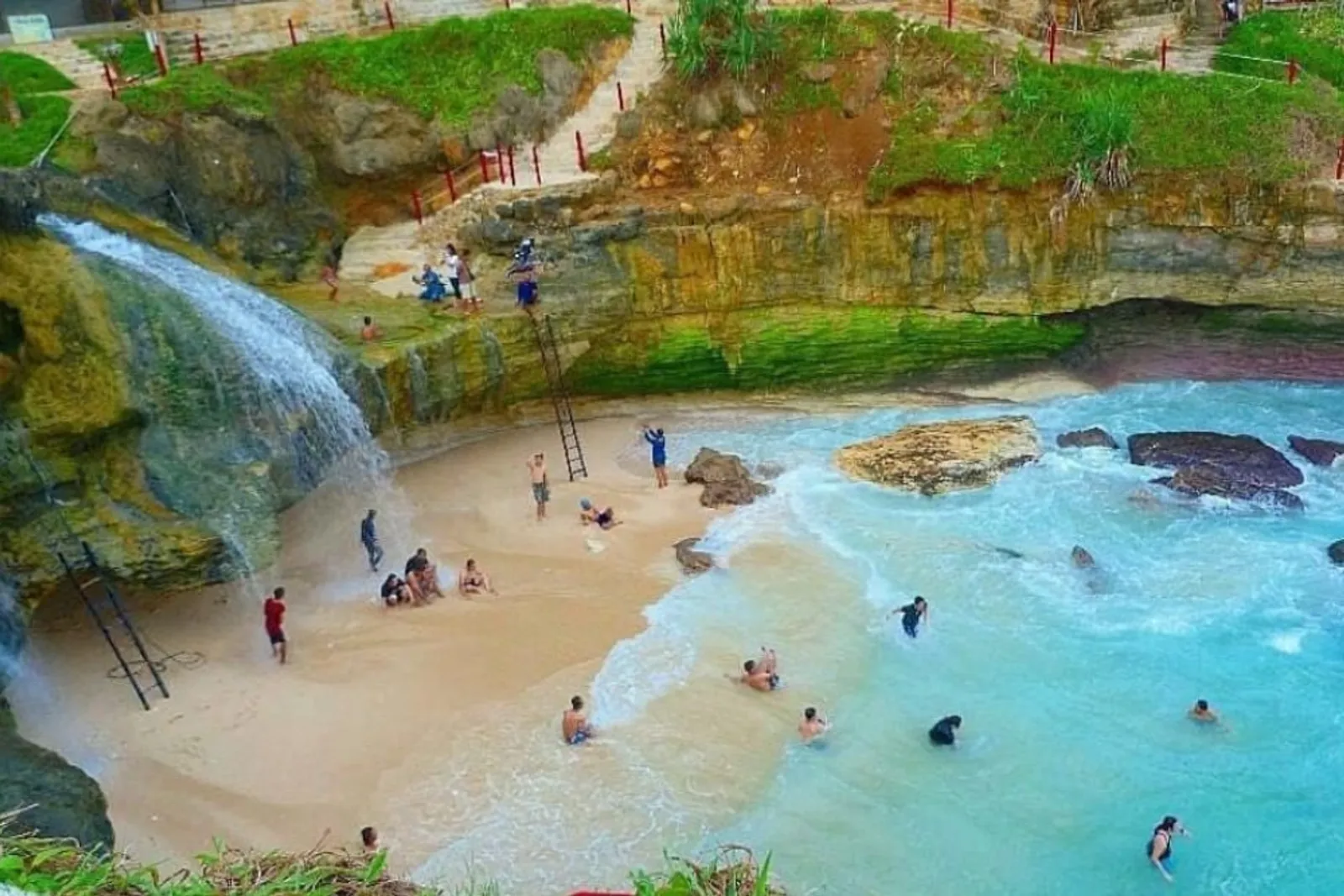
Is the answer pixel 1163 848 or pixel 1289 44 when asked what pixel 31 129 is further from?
pixel 1289 44

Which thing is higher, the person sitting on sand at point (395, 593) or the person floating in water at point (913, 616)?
the person sitting on sand at point (395, 593)

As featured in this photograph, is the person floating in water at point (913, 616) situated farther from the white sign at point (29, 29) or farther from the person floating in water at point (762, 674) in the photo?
the white sign at point (29, 29)

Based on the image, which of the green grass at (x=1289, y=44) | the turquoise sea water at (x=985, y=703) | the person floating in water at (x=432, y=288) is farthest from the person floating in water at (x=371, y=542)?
the green grass at (x=1289, y=44)

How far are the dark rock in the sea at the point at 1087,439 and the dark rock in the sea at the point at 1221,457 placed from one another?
397 mm

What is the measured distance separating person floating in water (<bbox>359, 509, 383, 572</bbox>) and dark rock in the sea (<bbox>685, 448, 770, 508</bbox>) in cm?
544

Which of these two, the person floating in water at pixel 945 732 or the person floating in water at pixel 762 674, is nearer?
the person floating in water at pixel 945 732

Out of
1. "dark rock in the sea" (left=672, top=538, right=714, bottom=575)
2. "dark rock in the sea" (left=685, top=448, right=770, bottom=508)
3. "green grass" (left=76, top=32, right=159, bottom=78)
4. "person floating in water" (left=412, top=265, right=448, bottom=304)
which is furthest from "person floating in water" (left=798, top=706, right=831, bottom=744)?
"green grass" (left=76, top=32, right=159, bottom=78)

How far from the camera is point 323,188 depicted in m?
25.1

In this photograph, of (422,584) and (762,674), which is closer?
(762,674)

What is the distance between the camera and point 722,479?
20.5 metres

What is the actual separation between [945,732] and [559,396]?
429 inches

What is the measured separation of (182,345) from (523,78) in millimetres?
11990

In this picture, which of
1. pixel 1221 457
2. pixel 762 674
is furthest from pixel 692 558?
pixel 1221 457

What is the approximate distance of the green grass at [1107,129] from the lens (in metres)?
22.6
